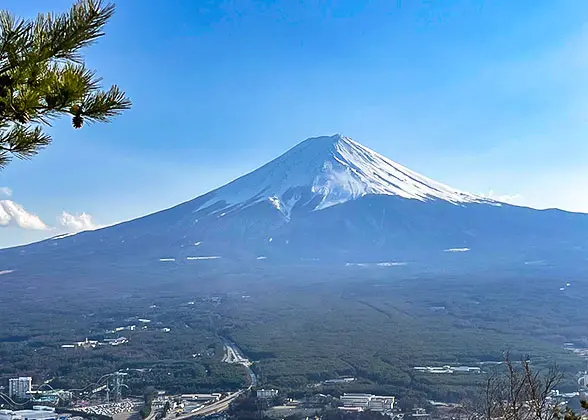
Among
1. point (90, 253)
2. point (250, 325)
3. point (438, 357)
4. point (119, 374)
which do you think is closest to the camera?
point (119, 374)

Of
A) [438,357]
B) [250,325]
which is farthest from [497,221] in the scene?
[438,357]

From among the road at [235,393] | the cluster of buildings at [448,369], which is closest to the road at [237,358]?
the road at [235,393]

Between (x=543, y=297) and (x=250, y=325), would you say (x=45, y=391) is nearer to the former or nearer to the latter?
(x=250, y=325)

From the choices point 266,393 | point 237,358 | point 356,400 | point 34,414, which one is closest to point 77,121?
point 34,414

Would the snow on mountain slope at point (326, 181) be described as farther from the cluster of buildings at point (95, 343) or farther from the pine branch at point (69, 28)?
the pine branch at point (69, 28)

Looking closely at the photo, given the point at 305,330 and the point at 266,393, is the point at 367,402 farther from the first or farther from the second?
the point at 305,330

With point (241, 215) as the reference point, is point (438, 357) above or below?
below
